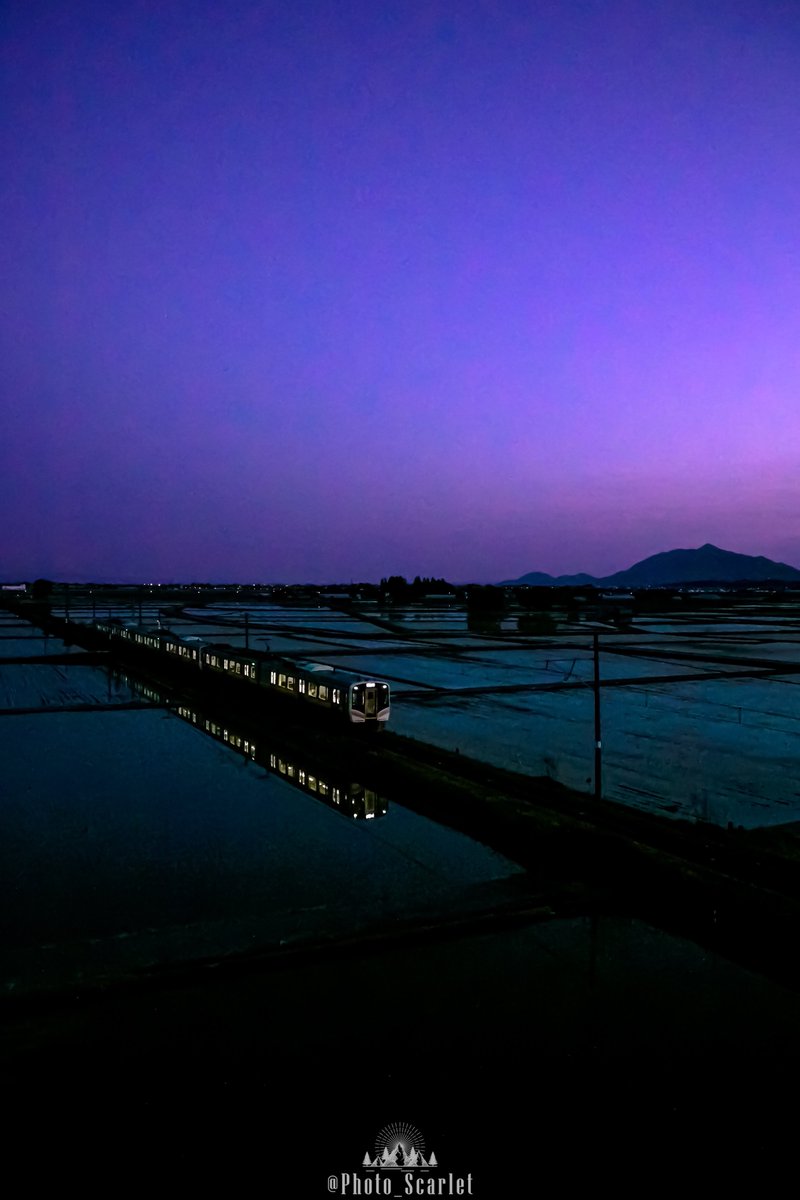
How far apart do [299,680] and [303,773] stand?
33.2 feet

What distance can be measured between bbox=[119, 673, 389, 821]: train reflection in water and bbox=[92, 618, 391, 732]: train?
10.1 ft

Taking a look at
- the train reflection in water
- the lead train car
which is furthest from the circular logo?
the lead train car

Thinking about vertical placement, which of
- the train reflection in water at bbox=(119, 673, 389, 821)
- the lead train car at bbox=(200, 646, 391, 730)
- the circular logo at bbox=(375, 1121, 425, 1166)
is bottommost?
the train reflection in water at bbox=(119, 673, 389, 821)

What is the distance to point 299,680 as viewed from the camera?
1375 inches

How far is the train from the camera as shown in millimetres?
29922

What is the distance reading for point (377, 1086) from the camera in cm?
866

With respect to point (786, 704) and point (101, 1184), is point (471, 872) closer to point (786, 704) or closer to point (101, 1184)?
point (101, 1184)

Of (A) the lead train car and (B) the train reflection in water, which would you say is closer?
(B) the train reflection in water

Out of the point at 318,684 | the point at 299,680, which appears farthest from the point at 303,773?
the point at 299,680

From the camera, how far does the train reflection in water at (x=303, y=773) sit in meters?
21.7

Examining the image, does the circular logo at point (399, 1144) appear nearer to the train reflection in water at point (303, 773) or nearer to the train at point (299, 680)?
the train reflection in water at point (303, 773)

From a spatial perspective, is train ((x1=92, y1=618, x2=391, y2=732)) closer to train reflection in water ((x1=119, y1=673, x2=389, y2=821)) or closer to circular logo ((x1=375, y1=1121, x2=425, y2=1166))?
train reflection in water ((x1=119, y1=673, x2=389, y2=821))

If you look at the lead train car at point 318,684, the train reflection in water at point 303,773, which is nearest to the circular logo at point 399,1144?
the train reflection in water at point 303,773

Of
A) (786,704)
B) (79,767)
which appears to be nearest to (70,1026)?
(79,767)
